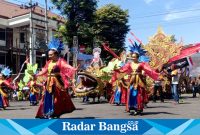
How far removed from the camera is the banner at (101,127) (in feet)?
23.0

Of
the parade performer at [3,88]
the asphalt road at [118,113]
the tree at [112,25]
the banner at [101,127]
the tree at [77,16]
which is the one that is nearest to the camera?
the banner at [101,127]

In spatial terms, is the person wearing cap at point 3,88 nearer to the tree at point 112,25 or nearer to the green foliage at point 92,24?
the green foliage at point 92,24

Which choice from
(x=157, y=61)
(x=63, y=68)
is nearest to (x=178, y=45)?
(x=157, y=61)

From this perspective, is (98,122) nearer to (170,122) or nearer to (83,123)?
(83,123)

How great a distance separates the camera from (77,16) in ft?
127

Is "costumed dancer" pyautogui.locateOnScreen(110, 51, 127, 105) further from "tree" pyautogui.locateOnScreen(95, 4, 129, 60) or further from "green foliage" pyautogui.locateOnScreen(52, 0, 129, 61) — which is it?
"tree" pyautogui.locateOnScreen(95, 4, 129, 60)

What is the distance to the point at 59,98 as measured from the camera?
11781 mm

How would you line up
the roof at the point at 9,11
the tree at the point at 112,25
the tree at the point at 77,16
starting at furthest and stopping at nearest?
1. the tree at the point at 112,25
2. the roof at the point at 9,11
3. the tree at the point at 77,16

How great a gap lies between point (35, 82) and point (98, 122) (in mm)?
14681

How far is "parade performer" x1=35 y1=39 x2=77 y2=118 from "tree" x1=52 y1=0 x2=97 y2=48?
26390mm

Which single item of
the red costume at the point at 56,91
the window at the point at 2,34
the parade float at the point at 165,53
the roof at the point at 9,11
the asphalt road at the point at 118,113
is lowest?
the asphalt road at the point at 118,113

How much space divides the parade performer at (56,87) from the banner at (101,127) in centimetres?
432

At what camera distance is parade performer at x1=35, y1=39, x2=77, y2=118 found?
11.7 metres

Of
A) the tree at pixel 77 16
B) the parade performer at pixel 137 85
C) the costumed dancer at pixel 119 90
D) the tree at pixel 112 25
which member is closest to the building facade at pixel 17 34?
the tree at pixel 77 16
